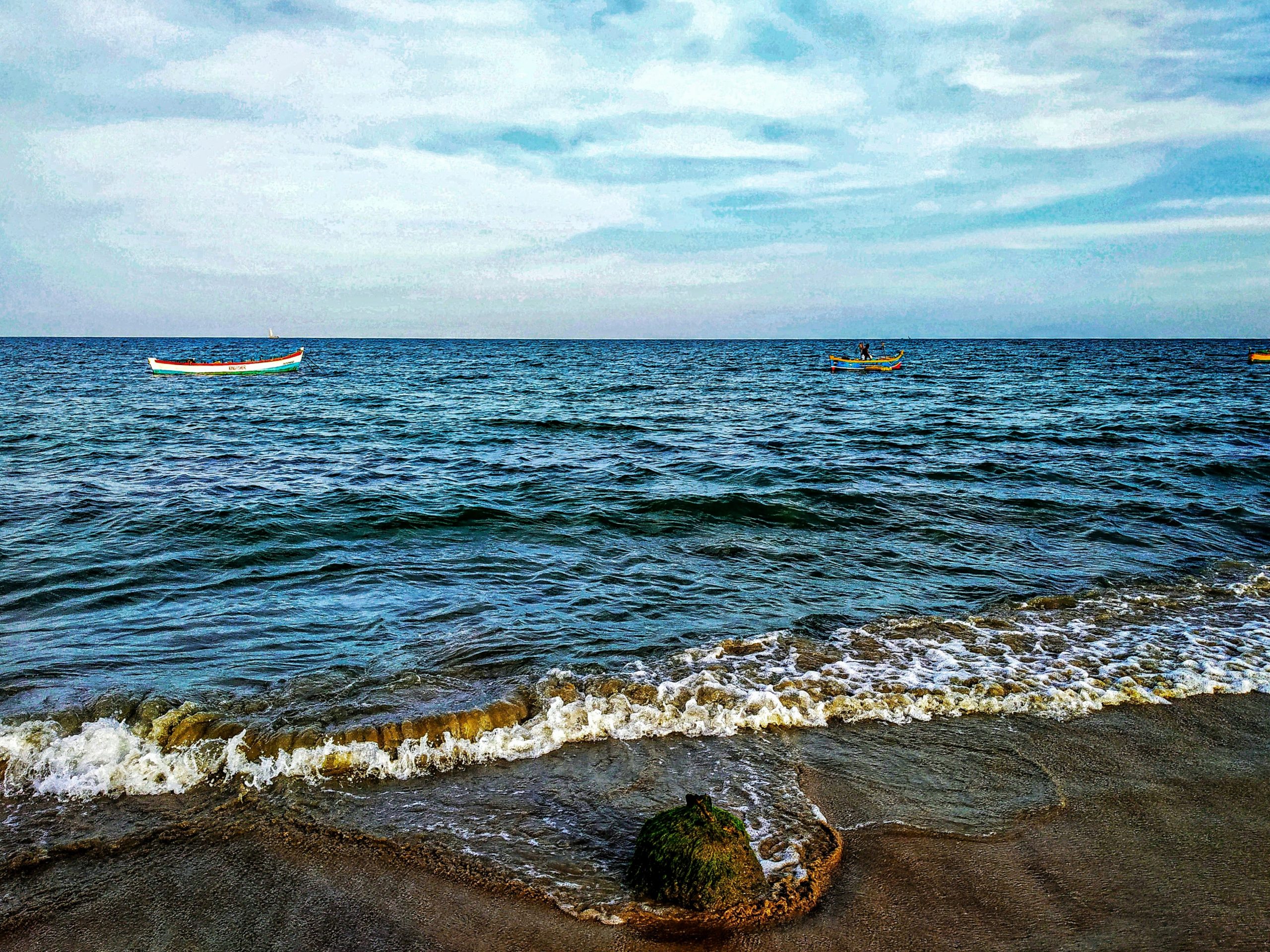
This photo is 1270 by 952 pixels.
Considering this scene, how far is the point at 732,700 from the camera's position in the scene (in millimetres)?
5934

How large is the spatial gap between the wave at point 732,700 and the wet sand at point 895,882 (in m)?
0.76

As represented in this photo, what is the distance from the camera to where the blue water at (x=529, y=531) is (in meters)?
7.09

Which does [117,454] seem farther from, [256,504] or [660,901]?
[660,901]

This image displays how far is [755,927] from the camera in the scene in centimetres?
354

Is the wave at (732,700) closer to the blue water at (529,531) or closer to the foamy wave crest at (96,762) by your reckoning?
the foamy wave crest at (96,762)

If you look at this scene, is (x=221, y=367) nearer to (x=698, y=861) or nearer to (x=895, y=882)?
(x=698, y=861)

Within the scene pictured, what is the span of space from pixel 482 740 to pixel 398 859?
50.9 inches

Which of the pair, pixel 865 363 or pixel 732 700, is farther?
pixel 865 363

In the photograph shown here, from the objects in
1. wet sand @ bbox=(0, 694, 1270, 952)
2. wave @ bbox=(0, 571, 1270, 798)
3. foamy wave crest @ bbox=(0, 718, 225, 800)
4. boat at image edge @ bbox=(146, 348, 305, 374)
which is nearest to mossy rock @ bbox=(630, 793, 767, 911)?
wet sand @ bbox=(0, 694, 1270, 952)

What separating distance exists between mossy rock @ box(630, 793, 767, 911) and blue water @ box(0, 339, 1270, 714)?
2.67 meters

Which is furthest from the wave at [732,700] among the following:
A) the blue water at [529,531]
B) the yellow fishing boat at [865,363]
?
the yellow fishing boat at [865,363]

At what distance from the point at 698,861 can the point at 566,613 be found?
445cm

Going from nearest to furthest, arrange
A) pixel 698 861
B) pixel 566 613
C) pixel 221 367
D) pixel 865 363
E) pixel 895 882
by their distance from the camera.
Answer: pixel 698 861, pixel 895 882, pixel 566 613, pixel 221 367, pixel 865 363

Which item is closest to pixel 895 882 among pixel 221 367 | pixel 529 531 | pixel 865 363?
pixel 529 531
